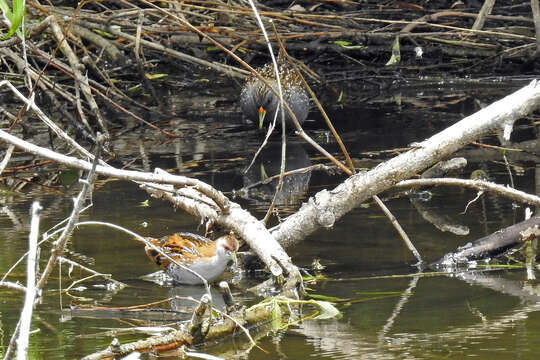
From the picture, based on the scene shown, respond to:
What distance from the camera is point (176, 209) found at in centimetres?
611

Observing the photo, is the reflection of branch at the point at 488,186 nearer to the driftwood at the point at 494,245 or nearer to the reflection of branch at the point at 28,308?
the driftwood at the point at 494,245

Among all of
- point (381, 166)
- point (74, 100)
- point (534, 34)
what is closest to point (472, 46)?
point (534, 34)

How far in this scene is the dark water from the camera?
3656mm

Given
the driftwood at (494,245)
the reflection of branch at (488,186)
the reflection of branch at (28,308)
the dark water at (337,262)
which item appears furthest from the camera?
the driftwood at (494,245)

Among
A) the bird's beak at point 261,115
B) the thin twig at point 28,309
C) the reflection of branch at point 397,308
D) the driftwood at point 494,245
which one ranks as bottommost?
the reflection of branch at point 397,308

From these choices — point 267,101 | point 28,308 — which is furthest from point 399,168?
point 267,101

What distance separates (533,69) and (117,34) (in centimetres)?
490

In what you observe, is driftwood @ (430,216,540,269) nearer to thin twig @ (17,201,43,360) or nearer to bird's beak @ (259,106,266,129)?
thin twig @ (17,201,43,360)

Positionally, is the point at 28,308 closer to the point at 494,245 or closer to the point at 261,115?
the point at 494,245

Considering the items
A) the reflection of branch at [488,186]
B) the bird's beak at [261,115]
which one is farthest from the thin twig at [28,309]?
the bird's beak at [261,115]

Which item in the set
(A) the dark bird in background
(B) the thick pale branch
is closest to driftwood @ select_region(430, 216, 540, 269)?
(B) the thick pale branch

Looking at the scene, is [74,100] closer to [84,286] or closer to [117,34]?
[117,34]

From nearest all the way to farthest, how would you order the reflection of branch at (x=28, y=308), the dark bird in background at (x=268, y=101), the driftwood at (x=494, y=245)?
the reflection of branch at (x=28, y=308) < the driftwood at (x=494, y=245) < the dark bird in background at (x=268, y=101)

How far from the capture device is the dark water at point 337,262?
366 cm
